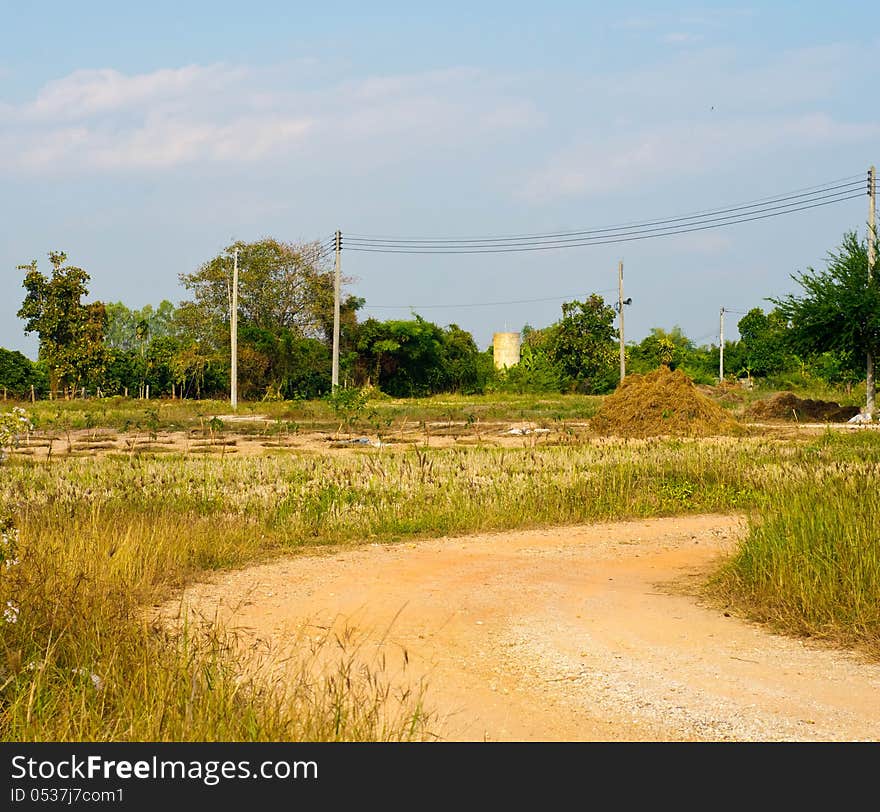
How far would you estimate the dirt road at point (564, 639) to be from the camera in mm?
5184

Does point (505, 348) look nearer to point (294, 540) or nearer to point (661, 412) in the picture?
point (661, 412)

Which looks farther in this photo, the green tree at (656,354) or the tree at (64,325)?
the green tree at (656,354)

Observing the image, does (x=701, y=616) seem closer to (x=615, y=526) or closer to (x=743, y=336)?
(x=615, y=526)

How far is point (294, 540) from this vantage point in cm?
1052

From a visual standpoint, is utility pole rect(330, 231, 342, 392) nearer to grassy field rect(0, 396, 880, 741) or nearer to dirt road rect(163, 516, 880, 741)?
grassy field rect(0, 396, 880, 741)

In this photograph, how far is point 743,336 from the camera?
64.8m

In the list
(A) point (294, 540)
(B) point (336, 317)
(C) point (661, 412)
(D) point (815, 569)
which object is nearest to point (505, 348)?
(B) point (336, 317)

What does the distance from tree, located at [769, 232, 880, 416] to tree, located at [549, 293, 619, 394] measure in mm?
21913

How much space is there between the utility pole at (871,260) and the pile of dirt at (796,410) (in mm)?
854

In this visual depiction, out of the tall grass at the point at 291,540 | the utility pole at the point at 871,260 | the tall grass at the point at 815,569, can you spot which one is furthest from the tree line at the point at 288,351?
the tall grass at the point at 815,569

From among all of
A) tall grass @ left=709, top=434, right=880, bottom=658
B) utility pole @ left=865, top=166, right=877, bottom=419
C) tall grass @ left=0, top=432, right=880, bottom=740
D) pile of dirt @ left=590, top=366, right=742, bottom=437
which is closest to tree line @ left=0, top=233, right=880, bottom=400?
utility pole @ left=865, top=166, right=877, bottom=419

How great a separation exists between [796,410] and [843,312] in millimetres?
3479

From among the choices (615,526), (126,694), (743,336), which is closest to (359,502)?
(615,526)

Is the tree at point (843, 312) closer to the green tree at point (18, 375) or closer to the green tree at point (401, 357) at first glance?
the green tree at point (401, 357)
